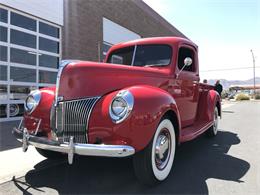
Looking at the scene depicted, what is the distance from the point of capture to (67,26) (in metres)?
11.8

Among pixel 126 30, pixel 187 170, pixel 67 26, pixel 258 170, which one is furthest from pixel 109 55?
pixel 126 30

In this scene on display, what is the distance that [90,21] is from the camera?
13281 mm

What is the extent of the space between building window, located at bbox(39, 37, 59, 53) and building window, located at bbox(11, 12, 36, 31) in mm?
573

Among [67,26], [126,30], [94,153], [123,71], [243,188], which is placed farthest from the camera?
[126,30]

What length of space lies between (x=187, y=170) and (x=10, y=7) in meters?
7.81

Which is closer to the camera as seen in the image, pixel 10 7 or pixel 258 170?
pixel 258 170

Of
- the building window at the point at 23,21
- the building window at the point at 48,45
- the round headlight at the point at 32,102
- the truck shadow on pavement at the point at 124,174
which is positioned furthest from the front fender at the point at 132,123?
the building window at the point at 48,45

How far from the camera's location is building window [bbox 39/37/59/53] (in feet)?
35.2

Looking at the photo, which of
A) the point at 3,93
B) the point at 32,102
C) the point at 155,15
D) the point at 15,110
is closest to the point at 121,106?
the point at 32,102

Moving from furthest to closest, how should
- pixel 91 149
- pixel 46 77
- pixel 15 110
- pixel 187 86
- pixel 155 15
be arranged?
pixel 155 15
pixel 46 77
pixel 15 110
pixel 187 86
pixel 91 149

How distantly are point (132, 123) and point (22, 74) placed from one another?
7.50 meters

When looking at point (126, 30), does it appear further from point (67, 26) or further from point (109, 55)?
point (109, 55)

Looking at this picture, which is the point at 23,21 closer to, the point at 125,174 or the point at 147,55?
Answer: the point at 147,55

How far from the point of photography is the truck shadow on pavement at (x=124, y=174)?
142 inches
